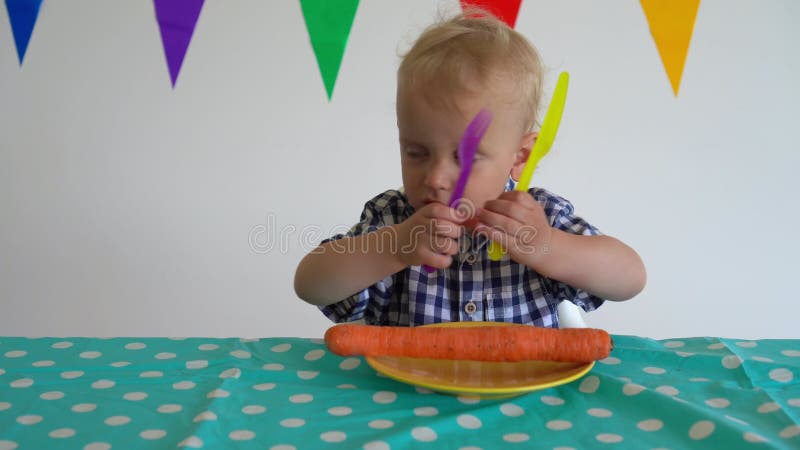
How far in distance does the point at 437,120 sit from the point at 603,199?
1.29 meters

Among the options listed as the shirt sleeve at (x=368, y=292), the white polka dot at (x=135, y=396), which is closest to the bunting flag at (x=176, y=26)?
the shirt sleeve at (x=368, y=292)

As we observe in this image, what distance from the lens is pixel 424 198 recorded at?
0.92m

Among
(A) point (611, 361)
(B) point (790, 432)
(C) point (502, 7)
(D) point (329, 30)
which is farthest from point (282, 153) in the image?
(B) point (790, 432)

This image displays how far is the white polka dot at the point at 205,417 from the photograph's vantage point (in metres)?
0.61

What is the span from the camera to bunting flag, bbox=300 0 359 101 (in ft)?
6.30

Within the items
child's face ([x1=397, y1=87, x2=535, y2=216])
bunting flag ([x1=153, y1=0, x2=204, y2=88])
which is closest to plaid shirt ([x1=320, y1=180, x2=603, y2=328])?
child's face ([x1=397, y1=87, x2=535, y2=216])

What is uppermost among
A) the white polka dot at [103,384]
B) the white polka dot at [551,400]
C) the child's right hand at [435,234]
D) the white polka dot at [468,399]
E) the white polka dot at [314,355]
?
the child's right hand at [435,234]

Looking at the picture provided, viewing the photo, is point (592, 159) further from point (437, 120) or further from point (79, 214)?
point (79, 214)

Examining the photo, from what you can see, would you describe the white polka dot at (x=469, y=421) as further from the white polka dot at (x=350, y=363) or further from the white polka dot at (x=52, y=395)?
the white polka dot at (x=52, y=395)

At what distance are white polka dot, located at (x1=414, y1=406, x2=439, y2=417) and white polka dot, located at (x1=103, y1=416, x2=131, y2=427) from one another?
252 mm

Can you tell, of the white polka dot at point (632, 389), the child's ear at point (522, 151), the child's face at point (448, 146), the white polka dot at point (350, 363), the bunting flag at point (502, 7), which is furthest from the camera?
the bunting flag at point (502, 7)

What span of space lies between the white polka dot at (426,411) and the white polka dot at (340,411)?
60mm

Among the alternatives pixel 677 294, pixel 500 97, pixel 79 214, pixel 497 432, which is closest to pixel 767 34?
pixel 677 294

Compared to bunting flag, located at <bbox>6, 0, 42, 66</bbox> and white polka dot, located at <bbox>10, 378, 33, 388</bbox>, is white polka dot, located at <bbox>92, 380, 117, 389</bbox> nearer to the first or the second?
white polka dot, located at <bbox>10, 378, 33, 388</bbox>
